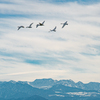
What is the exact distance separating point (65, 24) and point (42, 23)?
18465mm

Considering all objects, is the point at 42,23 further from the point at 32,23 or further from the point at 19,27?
the point at 19,27

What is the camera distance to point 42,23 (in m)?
160

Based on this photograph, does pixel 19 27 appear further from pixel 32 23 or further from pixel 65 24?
pixel 65 24

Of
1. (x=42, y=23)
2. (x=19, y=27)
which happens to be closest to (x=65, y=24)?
(x=42, y=23)

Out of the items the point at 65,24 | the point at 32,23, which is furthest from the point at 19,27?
the point at 65,24

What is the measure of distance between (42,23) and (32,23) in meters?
8.13

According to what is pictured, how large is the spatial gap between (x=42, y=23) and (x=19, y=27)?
18.6m

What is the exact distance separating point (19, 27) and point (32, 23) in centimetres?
1067

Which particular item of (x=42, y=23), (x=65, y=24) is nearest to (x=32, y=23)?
(x=42, y=23)

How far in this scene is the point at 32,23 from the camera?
15788cm

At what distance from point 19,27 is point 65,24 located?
36.6 meters

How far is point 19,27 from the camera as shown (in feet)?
513

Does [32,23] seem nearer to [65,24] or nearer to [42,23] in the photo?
[42,23]
